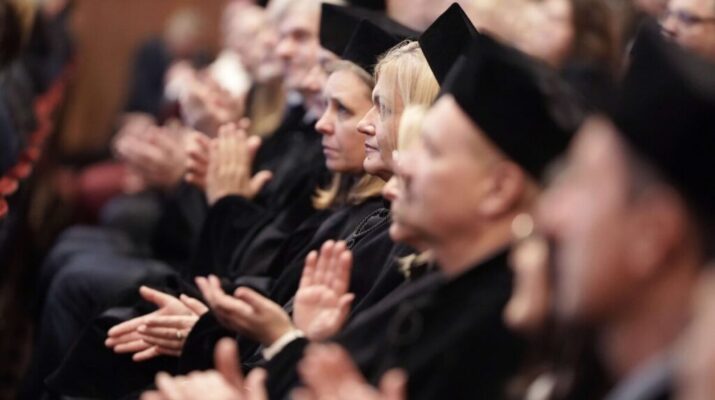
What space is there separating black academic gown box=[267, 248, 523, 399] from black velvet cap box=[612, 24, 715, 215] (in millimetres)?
519

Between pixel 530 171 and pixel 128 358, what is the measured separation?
1.43 metres

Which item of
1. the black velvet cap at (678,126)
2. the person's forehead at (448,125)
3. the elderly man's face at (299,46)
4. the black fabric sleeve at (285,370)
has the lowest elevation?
the elderly man's face at (299,46)

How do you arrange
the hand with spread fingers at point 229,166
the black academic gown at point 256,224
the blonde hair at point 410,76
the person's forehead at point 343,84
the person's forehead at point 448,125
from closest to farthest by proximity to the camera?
1. the person's forehead at point 448,125
2. the blonde hair at point 410,76
3. the person's forehead at point 343,84
4. the black academic gown at point 256,224
5. the hand with spread fingers at point 229,166

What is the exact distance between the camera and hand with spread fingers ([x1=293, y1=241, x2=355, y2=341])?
2.60m

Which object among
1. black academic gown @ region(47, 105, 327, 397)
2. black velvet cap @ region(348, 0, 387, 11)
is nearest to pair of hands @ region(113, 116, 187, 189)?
black academic gown @ region(47, 105, 327, 397)

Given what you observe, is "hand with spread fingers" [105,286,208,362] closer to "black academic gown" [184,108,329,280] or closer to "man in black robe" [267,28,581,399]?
"black academic gown" [184,108,329,280]

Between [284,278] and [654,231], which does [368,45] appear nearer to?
[284,278]

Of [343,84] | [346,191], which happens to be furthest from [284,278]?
[343,84]

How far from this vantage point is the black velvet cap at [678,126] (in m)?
1.73

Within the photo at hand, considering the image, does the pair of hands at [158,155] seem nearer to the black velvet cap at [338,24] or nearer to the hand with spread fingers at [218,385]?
the black velvet cap at [338,24]

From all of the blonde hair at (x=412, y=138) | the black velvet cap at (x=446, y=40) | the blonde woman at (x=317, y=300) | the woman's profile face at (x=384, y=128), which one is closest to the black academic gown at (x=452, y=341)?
the blonde woman at (x=317, y=300)

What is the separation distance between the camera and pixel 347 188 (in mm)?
3941

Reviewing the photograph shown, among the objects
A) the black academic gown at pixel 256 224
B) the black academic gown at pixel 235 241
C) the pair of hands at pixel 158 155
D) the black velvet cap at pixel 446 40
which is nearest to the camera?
the black velvet cap at pixel 446 40

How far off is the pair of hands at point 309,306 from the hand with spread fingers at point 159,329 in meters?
0.61
